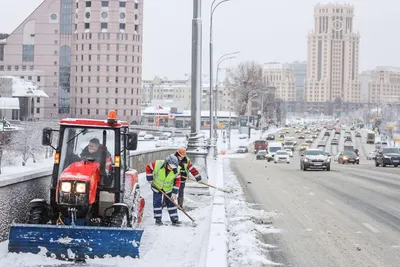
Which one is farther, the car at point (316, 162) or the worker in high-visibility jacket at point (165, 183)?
the car at point (316, 162)

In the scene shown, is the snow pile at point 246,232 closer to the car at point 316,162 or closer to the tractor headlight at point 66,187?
the tractor headlight at point 66,187

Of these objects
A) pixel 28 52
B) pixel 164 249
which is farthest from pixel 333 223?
pixel 28 52

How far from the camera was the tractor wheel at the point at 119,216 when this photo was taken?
10328 mm

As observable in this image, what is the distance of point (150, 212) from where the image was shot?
15469mm

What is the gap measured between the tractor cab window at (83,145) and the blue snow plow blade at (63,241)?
161 centimetres

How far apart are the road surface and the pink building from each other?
4050 inches

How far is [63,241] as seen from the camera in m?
9.45

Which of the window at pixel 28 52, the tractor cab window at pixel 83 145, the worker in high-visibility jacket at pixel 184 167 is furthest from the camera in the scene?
the window at pixel 28 52

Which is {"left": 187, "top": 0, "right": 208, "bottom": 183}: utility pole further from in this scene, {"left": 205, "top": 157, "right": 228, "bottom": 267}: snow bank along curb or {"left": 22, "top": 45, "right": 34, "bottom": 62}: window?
{"left": 22, "top": 45, "right": 34, "bottom": 62}: window

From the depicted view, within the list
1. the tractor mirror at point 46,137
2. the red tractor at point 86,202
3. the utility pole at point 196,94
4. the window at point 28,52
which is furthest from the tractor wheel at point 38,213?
the window at point 28,52

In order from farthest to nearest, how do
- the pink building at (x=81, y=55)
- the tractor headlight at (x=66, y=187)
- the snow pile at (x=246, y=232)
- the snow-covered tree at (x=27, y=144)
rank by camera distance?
the pink building at (x=81, y=55)
the snow-covered tree at (x=27, y=144)
the snow pile at (x=246, y=232)
the tractor headlight at (x=66, y=187)

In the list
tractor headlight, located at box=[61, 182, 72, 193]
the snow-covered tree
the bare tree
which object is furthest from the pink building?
tractor headlight, located at box=[61, 182, 72, 193]

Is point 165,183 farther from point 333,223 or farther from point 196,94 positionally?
point 196,94

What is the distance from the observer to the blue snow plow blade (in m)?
9.43
